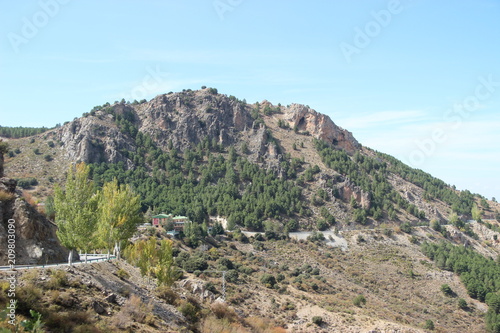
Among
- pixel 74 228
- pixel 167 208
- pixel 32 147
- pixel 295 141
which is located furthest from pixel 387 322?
pixel 32 147

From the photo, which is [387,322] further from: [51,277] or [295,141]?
[295,141]

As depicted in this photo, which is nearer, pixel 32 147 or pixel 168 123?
pixel 32 147

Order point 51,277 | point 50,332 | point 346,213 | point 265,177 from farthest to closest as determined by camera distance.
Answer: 1. point 265,177
2. point 346,213
3. point 51,277
4. point 50,332

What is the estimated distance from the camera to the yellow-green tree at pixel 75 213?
22.1m

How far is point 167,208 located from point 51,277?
65.0 metres

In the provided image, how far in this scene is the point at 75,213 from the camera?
2233cm

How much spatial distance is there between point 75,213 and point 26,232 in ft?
14.1

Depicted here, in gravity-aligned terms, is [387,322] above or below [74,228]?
below

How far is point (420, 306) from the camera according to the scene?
178 ft

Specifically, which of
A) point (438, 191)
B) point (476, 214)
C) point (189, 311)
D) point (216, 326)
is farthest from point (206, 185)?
point (476, 214)

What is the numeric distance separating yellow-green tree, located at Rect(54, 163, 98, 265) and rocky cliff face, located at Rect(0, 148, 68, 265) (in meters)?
2.72

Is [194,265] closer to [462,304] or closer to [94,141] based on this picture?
[462,304]

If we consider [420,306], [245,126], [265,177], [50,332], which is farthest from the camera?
[245,126]

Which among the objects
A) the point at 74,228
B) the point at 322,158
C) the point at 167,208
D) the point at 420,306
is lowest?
the point at 420,306
